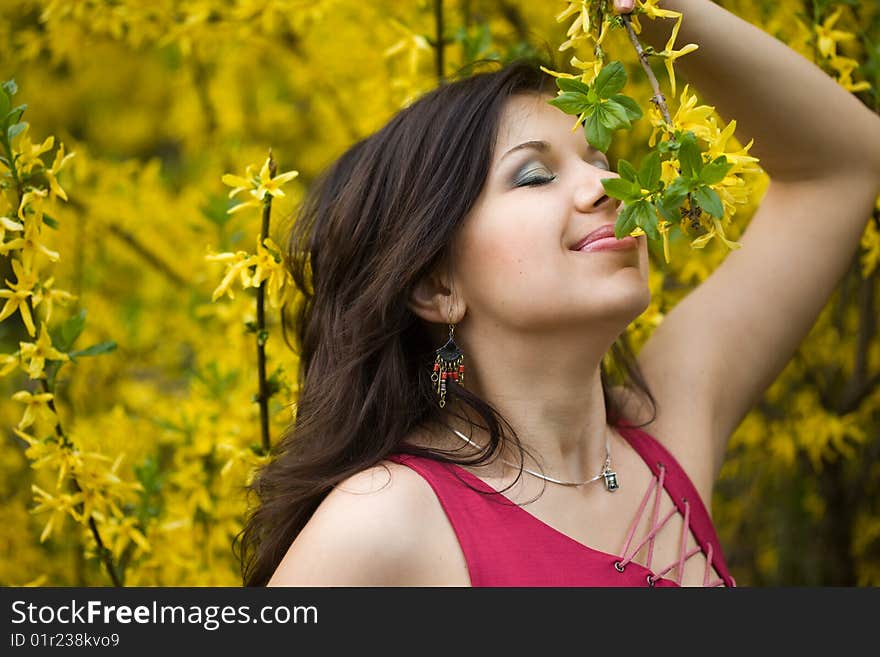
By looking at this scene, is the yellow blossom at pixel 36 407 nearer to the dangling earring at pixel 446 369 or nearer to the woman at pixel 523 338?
the woman at pixel 523 338

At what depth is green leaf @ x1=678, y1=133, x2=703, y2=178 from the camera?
3.37 feet

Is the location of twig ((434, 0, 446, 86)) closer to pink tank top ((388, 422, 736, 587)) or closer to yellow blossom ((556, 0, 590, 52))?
yellow blossom ((556, 0, 590, 52))

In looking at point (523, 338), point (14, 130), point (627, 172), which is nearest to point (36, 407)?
point (14, 130)

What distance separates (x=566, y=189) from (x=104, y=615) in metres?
0.84

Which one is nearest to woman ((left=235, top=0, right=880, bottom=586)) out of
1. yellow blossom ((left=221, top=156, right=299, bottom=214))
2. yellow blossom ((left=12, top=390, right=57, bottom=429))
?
yellow blossom ((left=221, top=156, right=299, bottom=214))

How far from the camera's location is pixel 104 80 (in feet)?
14.2

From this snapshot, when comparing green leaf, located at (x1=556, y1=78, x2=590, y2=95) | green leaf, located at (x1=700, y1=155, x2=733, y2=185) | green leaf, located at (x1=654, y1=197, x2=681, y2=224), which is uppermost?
green leaf, located at (x1=556, y1=78, x2=590, y2=95)

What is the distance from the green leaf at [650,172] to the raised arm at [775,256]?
63 cm

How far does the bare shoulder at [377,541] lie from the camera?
1228 mm

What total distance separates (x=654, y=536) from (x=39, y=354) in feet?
3.09

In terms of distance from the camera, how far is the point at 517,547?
1.35 m

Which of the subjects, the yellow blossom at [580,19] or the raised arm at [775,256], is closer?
the yellow blossom at [580,19]

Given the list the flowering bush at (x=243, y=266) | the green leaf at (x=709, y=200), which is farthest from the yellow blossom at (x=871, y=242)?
the green leaf at (x=709, y=200)

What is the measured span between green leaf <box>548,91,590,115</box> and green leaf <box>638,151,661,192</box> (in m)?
0.10
